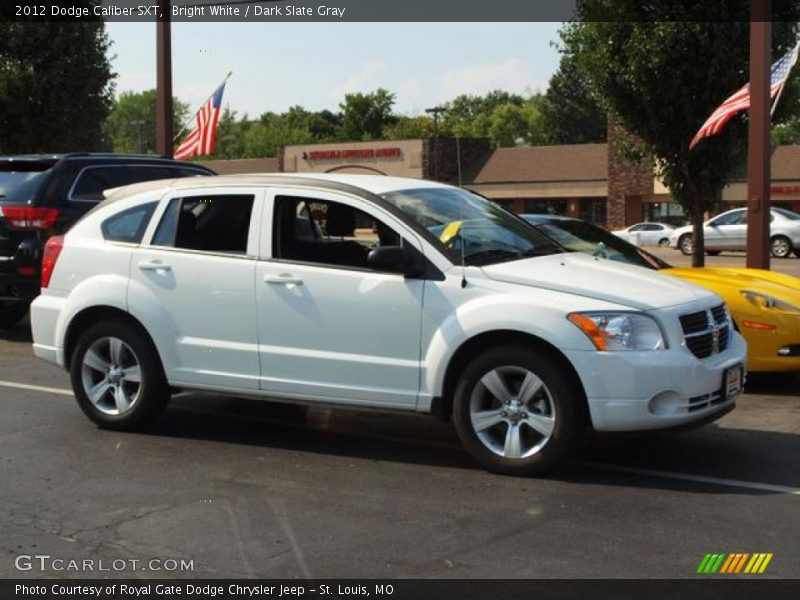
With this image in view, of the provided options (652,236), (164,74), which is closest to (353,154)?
(652,236)

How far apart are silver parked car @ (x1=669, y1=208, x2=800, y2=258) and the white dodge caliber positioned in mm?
23853

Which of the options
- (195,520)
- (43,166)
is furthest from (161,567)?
(43,166)

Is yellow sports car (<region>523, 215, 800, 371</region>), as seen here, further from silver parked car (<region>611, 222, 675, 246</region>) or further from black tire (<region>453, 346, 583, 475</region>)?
silver parked car (<region>611, 222, 675, 246</region>)

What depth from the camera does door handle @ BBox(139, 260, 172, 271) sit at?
23.7 feet

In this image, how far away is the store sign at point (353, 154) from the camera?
208 feet

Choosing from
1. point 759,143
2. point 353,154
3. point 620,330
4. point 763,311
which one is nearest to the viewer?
point 620,330

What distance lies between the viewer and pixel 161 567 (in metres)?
4.77

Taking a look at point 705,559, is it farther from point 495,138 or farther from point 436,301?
Answer: point 495,138

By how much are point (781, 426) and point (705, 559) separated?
3.08 m

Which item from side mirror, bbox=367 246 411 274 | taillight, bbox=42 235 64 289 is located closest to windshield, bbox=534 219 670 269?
side mirror, bbox=367 246 411 274

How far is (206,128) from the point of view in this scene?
755 inches

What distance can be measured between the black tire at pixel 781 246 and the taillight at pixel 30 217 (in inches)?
915

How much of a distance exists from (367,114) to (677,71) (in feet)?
260

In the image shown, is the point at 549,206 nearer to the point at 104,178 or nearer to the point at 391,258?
the point at 104,178
